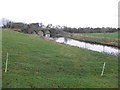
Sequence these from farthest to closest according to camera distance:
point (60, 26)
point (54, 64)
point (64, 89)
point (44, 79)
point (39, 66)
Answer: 1. point (60, 26)
2. point (54, 64)
3. point (39, 66)
4. point (44, 79)
5. point (64, 89)

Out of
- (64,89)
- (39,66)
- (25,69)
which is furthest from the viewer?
(39,66)

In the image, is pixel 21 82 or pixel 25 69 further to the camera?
pixel 25 69

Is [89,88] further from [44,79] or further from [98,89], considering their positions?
[44,79]

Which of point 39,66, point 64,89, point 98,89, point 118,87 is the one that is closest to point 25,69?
point 39,66

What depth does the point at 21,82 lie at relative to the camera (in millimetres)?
12680

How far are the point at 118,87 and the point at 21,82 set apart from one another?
5720 mm

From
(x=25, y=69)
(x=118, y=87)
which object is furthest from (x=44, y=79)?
(x=118, y=87)

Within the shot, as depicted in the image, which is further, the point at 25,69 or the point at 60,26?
the point at 60,26

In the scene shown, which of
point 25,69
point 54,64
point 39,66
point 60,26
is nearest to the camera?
point 25,69

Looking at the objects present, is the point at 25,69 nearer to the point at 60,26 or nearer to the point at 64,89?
the point at 64,89

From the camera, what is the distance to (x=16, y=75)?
13.8 metres

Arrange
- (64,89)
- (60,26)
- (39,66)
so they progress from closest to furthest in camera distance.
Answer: (64,89) < (39,66) < (60,26)

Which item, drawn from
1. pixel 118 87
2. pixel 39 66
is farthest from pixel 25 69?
pixel 118 87

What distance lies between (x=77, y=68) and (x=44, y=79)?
4476 millimetres
